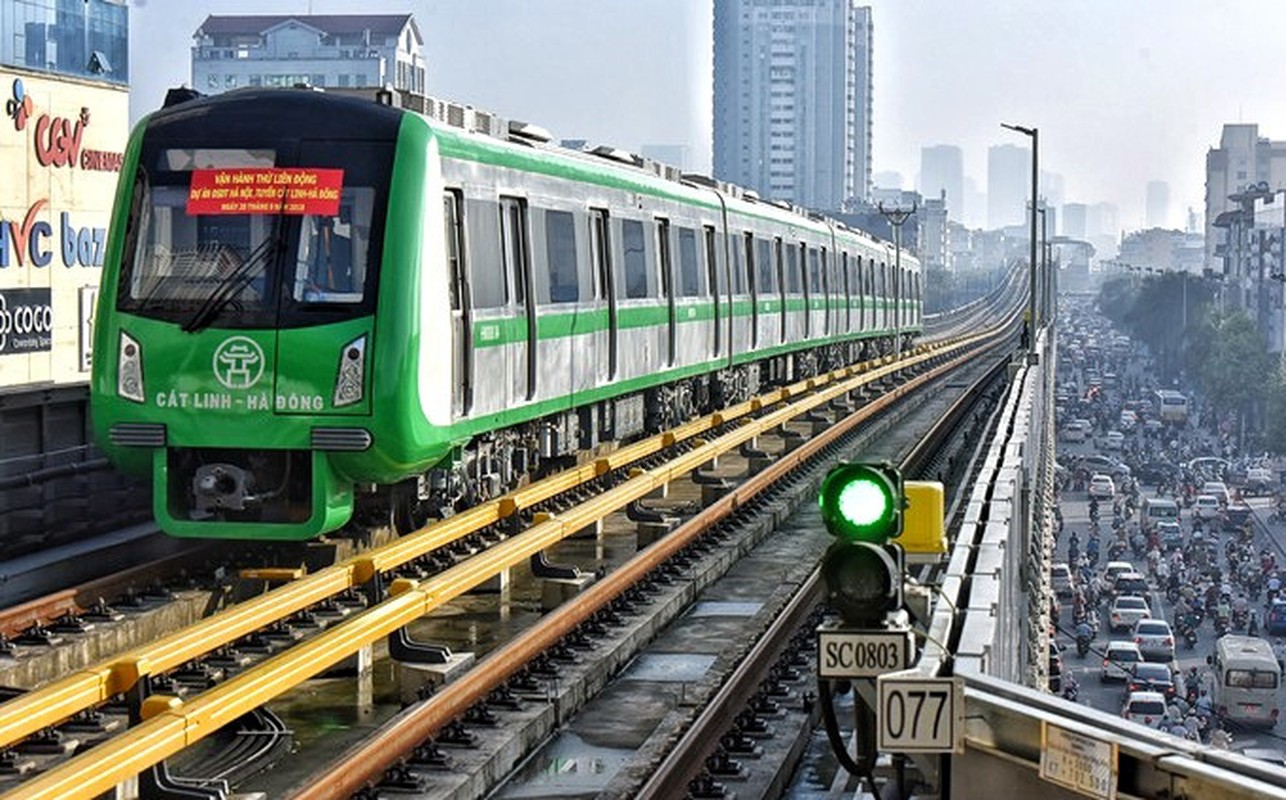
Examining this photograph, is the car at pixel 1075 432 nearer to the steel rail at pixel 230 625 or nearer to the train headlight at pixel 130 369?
the steel rail at pixel 230 625

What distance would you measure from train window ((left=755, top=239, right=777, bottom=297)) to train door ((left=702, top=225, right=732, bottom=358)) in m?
3.14

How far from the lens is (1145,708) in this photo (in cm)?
4716

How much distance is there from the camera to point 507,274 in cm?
1653

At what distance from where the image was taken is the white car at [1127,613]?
62656mm

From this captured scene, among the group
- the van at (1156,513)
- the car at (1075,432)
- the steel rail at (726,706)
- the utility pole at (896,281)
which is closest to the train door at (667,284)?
the steel rail at (726,706)

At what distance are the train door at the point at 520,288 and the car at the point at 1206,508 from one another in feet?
236

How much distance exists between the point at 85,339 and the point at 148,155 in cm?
1104

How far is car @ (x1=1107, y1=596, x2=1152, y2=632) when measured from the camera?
62656 millimetres

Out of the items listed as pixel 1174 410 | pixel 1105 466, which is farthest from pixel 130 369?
pixel 1174 410

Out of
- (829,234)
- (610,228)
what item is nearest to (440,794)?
(610,228)

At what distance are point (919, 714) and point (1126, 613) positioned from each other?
57153 mm

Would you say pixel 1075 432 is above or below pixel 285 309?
below

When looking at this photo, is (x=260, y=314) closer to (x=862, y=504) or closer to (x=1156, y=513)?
(x=862, y=504)

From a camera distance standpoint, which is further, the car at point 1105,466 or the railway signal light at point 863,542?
the car at point 1105,466
